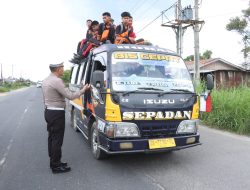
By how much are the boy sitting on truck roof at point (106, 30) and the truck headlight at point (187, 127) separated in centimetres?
300

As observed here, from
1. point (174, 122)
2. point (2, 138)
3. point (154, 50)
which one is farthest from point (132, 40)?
point (2, 138)

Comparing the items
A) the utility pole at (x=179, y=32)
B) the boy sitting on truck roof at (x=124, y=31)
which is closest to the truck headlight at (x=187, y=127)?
the boy sitting on truck roof at (x=124, y=31)

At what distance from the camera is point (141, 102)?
4871 millimetres

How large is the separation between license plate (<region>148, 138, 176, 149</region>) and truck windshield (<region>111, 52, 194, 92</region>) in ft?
2.90

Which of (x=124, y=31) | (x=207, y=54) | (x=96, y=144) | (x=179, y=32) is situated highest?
(x=207, y=54)

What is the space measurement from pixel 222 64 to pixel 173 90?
30.5 metres

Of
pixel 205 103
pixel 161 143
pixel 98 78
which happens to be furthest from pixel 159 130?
pixel 205 103

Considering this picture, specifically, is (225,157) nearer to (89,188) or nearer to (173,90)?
(173,90)

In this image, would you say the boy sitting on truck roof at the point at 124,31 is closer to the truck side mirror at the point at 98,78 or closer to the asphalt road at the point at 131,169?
the truck side mirror at the point at 98,78

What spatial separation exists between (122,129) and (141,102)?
0.55 metres

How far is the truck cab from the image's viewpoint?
4.80 m

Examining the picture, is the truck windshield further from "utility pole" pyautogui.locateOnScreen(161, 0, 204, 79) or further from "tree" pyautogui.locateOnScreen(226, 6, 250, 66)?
"tree" pyautogui.locateOnScreen(226, 6, 250, 66)

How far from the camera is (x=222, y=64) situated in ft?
111

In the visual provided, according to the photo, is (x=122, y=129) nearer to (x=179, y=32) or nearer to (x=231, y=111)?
(x=231, y=111)
